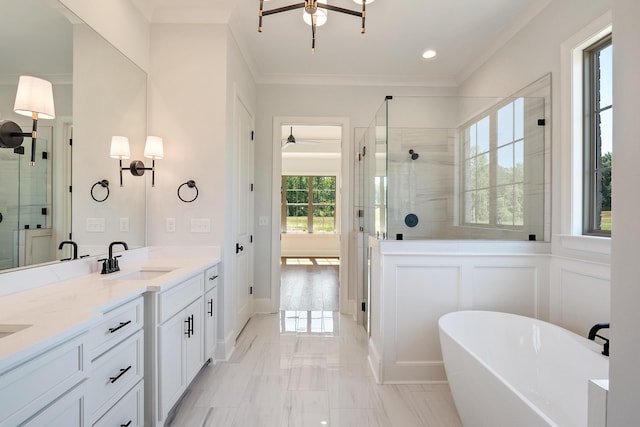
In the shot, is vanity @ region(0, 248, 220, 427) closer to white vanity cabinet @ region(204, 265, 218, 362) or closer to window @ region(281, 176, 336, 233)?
white vanity cabinet @ region(204, 265, 218, 362)

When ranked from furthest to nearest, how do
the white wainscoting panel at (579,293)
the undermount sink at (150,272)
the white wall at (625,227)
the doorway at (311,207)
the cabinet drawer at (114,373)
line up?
the doorway at (311,207) → the undermount sink at (150,272) → the white wainscoting panel at (579,293) → the cabinet drawer at (114,373) → the white wall at (625,227)

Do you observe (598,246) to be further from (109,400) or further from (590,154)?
(109,400)

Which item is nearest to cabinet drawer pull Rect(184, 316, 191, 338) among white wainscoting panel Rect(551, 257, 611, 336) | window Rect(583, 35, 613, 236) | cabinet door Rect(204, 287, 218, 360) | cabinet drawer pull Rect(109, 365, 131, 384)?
cabinet door Rect(204, 287, 218, 360)

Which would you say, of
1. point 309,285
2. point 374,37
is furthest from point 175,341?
point 309,285

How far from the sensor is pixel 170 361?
1788 mm

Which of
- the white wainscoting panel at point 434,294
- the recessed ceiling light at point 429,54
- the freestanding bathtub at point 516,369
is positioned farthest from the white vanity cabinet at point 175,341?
the recessed ceiling light at point 429,54

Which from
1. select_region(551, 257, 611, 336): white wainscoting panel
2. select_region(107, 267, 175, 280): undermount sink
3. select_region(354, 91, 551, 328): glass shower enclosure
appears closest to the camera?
select_region(551, 257, 611, 336): white wainscoting panel

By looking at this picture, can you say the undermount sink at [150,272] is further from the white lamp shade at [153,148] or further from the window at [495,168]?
the window at [495,168]

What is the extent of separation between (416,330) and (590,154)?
163 cm

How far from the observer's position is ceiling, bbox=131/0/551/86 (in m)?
2.52

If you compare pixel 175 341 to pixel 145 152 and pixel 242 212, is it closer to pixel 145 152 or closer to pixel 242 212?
pixel 145 152

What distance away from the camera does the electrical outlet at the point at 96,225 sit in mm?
1994

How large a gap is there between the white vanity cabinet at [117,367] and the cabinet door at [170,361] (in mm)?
109

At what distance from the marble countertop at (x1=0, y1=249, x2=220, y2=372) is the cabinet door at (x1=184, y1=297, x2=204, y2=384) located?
0.26 m
